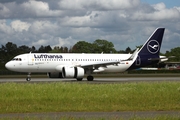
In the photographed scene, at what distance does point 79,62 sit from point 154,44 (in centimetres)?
1079

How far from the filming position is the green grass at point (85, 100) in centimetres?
1903

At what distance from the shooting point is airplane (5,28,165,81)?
154ft

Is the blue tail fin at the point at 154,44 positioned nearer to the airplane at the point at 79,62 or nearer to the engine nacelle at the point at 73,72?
the airplane at the point at 79,62

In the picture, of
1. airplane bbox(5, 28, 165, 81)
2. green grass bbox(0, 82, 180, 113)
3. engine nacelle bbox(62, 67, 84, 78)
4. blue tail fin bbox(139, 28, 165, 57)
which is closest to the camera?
green grass bbox(0, 82, 180, 113)

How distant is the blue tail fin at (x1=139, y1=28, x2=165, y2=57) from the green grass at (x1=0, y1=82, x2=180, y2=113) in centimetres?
2643

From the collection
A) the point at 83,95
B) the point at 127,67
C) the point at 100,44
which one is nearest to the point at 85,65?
the point at 127,67

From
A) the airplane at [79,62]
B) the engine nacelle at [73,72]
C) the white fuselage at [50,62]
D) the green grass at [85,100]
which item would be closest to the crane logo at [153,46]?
the airplane at [79,62]

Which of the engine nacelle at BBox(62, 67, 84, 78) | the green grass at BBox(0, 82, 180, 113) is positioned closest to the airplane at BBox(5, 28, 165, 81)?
the engine nacelle at BBox(62, 67, 84, 78)

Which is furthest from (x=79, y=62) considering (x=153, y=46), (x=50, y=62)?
(x=153, y=46)

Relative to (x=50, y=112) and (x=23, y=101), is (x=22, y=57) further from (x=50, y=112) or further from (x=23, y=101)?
(x=50, y=112)

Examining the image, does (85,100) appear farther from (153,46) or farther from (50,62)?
(153,46)

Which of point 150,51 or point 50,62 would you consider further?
point 150,51

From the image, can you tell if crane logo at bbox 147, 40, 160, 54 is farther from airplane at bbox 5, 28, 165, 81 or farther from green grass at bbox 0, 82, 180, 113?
green grass at bbox 0, 82, 180, 113

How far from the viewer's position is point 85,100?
2194 cm
